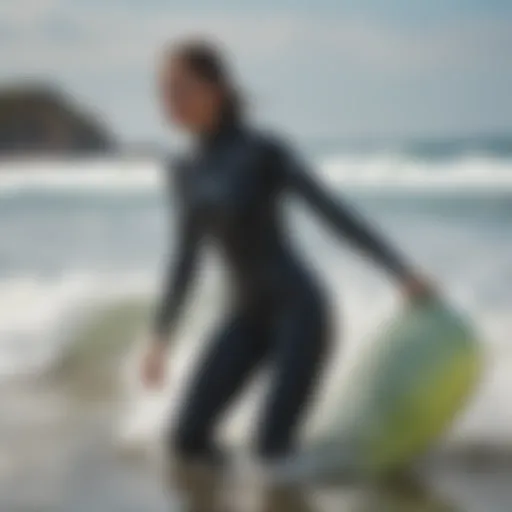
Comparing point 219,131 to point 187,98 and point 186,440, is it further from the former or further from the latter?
point 186,440

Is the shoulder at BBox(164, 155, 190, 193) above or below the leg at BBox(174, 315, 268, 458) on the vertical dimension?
above

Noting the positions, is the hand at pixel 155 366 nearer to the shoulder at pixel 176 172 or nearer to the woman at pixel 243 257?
the woman at pixel 243 257

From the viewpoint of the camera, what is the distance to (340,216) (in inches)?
60.5

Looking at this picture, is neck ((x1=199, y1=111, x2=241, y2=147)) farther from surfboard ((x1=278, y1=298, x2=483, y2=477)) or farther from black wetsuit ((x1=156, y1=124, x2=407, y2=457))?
surfboard ((x1=278, y1=298, x2=483, y2=477))

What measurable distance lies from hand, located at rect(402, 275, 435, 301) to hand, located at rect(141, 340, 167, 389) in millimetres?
327

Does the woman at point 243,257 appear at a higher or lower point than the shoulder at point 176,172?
lower

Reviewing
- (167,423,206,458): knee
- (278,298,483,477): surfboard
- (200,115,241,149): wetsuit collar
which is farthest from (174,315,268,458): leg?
(200,115,241,149): wetsuit collar

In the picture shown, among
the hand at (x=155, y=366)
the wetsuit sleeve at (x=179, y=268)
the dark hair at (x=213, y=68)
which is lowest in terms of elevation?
the hand at (x=155, y=366)

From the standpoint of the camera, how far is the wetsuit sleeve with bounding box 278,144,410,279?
1533 mm

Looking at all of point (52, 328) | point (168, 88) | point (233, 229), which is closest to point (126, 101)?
point (168, 88)

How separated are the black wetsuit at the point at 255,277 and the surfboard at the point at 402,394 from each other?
0.05 metres

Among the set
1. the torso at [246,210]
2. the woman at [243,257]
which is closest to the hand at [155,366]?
the woman at [243,257]

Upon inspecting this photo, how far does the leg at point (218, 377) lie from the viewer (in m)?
1.58

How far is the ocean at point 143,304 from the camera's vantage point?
5.06ft
